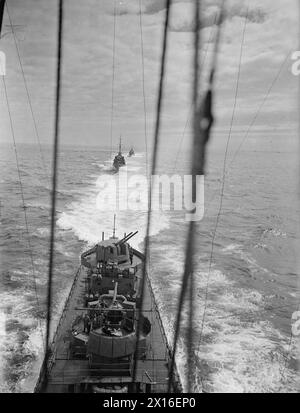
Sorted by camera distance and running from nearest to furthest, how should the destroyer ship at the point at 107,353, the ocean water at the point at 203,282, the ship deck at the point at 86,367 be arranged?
the destroyer ship at the point at 107,353 < the ship deck at the point at 86,367 < the ocean water at the point at 203,282

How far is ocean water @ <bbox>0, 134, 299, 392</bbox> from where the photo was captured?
25.8 m

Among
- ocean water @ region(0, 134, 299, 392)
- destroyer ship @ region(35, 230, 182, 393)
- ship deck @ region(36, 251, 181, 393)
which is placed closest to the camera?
destroyer ship @ region(35, 230, 182, 393)

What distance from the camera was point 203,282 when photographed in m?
41.3

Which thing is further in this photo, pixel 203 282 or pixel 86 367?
pixel 203 282

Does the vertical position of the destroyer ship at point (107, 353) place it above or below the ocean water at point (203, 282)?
above

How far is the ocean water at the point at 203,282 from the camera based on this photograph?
25750 millimetres

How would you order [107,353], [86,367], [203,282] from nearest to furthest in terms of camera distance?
1. [107,353]
2. [86,367]
3. [203,282]

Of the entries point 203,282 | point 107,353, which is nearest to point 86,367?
point 107,353

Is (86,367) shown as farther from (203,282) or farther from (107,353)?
(203,282)

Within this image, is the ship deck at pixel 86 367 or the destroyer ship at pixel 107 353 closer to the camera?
the destroyer ship at pixel 107 353

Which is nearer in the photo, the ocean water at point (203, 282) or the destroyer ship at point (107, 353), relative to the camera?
the destroyer ship at point (107, 353)

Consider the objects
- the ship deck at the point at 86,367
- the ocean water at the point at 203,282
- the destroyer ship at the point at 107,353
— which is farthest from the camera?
the ocean water at the point at 203,282

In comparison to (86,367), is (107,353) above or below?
above
